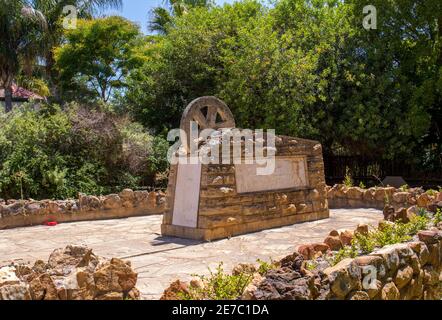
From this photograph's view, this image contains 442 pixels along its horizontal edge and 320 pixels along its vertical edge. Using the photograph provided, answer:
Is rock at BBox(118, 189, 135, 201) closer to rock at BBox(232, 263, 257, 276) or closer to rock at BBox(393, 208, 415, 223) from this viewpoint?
rock at BBox(393, 208, 415, 223)

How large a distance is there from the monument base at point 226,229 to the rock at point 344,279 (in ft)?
13.1

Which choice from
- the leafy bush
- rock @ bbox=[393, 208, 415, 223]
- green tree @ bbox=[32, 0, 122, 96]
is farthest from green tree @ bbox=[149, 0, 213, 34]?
rock @ bbox=[393, 208, 415, 223]

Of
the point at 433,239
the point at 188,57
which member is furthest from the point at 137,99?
the point at 433,239

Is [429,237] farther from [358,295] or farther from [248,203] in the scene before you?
[248,203]

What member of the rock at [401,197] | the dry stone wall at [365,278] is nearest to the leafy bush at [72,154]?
the rock at [401,197]

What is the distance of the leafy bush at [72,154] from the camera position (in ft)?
38.4

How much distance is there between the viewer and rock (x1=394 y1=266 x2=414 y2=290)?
4.27 metres

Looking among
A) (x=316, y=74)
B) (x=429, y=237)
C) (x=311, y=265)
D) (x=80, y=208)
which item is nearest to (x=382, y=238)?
(x=429, y=237)

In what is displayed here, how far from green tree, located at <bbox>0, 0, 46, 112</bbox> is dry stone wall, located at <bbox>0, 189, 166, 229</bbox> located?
1378 cm

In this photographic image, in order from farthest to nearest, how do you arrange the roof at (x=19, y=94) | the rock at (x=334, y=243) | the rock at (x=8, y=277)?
the roof at (x=19, y=94) → the rock at (x=334, y=243) → the rock at (x=8, y=277)

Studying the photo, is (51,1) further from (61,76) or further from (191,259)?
(191,259)

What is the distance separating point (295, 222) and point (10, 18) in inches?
692

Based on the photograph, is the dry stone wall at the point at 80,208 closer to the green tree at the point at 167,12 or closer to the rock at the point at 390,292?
the rock at the point at 390,292

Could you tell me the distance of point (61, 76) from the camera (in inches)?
836
